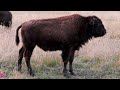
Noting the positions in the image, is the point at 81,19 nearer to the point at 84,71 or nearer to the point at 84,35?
the point at 84,35

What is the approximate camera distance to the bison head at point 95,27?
10564 mm

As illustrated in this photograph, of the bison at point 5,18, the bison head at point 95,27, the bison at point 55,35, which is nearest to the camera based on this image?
the bison at point 55,35

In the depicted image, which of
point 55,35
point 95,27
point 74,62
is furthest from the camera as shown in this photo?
point 74,62

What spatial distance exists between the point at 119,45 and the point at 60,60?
10.6 ft

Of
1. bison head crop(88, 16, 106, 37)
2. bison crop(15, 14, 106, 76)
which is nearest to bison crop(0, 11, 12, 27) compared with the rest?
bison crop(15, 14, 106, 76)

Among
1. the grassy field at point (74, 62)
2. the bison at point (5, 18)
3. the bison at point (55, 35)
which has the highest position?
the bison at point (55, 35)

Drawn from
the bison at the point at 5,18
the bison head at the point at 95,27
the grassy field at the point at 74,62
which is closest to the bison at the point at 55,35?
the bison head at the point at 95,27

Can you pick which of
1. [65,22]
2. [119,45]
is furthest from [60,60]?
[119,45]

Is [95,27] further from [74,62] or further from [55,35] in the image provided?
[74,62]

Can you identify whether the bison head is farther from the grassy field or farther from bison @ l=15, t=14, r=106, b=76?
the grassy field

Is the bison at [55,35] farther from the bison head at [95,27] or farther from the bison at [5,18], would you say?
the bison at [5,18]

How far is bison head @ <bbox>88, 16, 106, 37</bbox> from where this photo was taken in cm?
1056

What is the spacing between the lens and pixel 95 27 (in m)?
10.6

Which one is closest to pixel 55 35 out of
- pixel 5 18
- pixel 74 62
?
pixel 74 62
